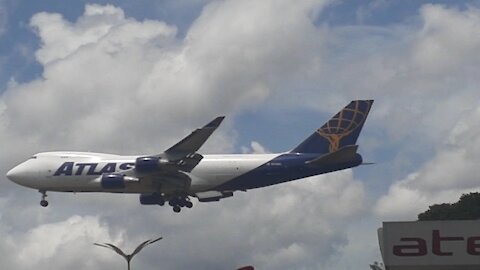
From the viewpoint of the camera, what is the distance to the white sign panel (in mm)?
45094

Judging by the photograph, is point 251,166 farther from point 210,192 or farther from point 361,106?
point 361,106

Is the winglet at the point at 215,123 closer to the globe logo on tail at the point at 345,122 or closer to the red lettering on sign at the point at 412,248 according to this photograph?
the globe logo on tail at the point at 345,122

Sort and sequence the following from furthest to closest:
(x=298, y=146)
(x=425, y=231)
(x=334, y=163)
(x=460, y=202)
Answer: (x=460, y=202) < (x=298, y=146) < (x=334, y=163) < (x=425, y=231)

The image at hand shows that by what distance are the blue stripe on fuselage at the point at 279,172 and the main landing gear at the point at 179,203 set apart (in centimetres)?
492

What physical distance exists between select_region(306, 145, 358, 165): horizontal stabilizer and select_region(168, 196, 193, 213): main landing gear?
13.9 metres

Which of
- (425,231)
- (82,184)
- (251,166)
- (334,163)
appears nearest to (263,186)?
(251,166)

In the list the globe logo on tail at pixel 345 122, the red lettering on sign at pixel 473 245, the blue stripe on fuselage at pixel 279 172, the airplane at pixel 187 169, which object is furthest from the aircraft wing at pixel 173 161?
the red lettering on sign at pixel 473 245

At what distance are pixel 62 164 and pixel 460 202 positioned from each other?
41.6 meters

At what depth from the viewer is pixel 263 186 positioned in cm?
8644

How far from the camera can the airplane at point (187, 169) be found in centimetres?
8531

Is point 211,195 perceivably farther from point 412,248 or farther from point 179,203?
point 412,248

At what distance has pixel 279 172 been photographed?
85062 mm

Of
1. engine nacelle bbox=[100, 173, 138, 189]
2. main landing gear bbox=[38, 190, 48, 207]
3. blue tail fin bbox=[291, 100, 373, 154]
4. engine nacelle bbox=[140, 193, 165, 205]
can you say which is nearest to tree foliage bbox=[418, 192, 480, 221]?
blue tail fin bbox=[291, 100, 373, 154]

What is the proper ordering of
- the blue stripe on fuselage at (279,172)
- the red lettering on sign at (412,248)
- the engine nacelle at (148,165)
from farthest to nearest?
the engine nacelle at (148,165)
the blue stripe on fuselage at (279,172)
the red lettering on sign at (412,248)
